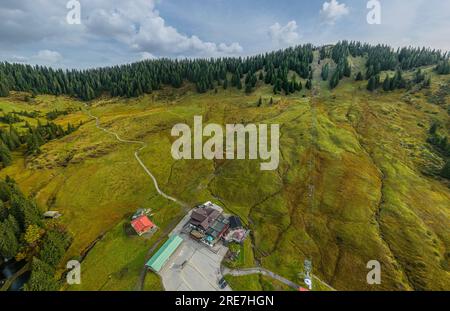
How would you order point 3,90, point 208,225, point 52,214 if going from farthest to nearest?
point 3,90 → point 52,214 → point 208,225

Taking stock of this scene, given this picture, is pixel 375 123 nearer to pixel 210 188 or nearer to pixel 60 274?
pixel 210 188

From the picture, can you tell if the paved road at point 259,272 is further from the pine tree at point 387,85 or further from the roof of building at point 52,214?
the pine tree at point 387,85

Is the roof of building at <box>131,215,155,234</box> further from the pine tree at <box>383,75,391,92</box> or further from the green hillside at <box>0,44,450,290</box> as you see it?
the pine tree at <box>383,75,391,92</box>

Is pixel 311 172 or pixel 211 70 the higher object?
pixel 211 70

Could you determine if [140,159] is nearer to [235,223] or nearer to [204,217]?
[204,217]

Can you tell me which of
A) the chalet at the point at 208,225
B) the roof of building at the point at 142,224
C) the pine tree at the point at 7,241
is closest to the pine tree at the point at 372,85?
the chalet at the point at 208,225

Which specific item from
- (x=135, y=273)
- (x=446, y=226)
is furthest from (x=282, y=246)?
(x=446, y=226)

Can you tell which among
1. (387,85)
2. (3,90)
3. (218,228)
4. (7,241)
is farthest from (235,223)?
(3,90)
